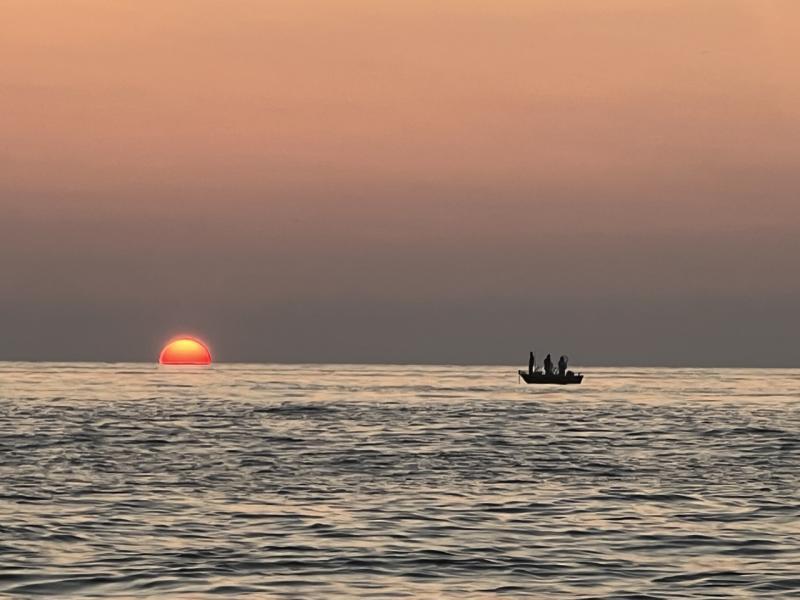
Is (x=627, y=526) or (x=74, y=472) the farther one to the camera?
(x=74, y=472)

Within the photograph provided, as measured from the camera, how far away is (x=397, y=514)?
2788 cm

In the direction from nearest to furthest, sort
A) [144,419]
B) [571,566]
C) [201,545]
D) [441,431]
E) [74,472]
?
[571,566], [201,545], [74,472], [441,431], [144,419]

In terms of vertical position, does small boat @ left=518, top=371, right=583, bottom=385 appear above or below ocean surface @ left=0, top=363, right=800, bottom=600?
above

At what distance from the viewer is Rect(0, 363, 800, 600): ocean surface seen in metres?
20.1

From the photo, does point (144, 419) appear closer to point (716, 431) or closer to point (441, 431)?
point (441, 431)

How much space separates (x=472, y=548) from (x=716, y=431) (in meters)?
39.9

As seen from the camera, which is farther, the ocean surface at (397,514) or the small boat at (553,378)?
the small boat at (553,378)

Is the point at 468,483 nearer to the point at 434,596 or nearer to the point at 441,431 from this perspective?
the point at 434,596

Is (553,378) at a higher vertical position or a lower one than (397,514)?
higher

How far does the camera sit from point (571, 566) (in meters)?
21.6

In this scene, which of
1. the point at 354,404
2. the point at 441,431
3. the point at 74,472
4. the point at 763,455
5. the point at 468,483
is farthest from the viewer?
the point at 354,404

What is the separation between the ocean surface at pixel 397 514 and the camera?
66.0 ft

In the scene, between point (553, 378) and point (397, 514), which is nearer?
point (397, 514)

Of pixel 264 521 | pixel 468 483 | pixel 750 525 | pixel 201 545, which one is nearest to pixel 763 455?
pixel 468 483
